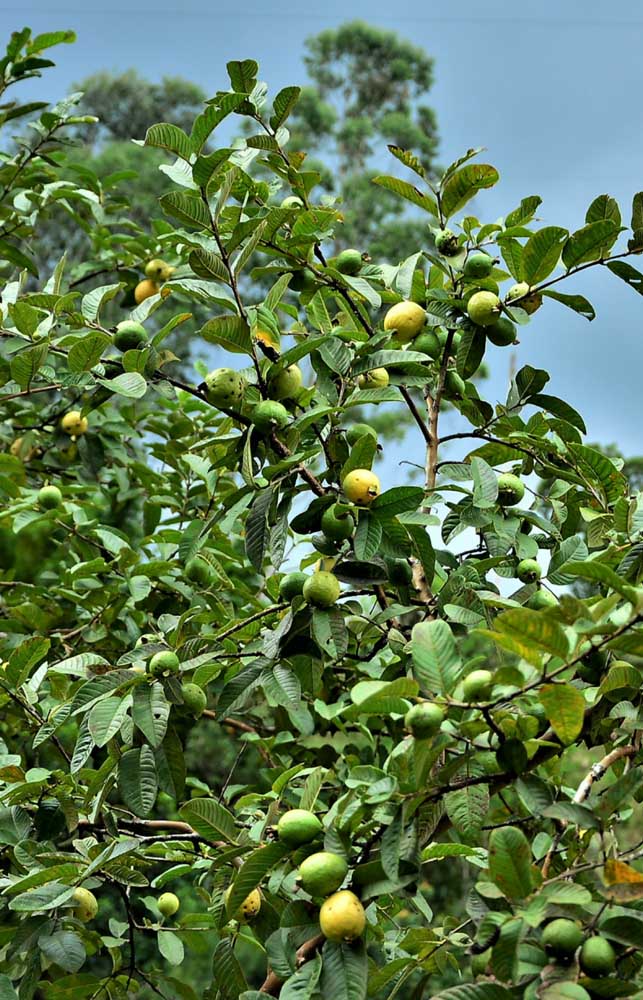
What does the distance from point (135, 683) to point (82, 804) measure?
421 millimetres

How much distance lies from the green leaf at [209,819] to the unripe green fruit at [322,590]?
227mm

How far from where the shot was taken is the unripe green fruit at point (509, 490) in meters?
1.32

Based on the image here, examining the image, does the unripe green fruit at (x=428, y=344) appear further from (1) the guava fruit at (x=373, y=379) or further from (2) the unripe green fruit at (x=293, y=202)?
(2) the unripe green fruit at (x=293, y=202)

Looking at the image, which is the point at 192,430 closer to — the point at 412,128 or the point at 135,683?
the point at 135,683

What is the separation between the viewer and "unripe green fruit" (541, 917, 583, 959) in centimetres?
79

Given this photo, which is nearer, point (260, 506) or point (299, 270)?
point (260, 506)

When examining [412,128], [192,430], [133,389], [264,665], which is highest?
[412,128]

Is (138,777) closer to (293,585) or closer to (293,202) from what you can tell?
(293,585)

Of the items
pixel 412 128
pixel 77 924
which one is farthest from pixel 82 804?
pixel 412 128

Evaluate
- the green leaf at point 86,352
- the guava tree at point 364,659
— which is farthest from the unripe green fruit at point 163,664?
the green leaf at point 86,352

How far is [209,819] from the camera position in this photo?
105 centimetres

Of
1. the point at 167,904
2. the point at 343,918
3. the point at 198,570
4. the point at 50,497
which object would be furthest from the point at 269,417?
the point at 50,497

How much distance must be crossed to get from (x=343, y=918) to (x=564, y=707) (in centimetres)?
25

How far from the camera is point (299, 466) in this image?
1.14m
